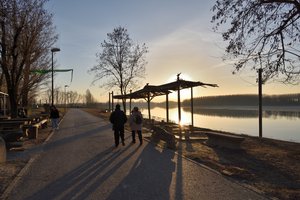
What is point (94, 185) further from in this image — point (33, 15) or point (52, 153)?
point (33, 15)

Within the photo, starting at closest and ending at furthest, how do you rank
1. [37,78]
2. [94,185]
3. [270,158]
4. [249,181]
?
[94,185] → [249,181] → [270,158] → [37,78]

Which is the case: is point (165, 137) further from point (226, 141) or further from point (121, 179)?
point (121, 179)

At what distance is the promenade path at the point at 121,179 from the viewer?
7.51 metres

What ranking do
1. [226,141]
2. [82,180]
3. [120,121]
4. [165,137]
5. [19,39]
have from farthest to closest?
[19,39]
[120,121]
[165,137]
[226,141]
[82,180]

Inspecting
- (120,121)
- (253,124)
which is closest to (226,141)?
(120,121)

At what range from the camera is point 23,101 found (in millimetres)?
38500

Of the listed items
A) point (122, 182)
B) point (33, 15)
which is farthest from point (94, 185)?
point (33, 15)

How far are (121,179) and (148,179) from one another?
596 millimetres

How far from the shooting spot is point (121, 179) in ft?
29.4

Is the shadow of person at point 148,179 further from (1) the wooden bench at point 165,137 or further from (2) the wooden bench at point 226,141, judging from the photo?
(2) the wooden bench at point 226,141

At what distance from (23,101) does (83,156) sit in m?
27.4

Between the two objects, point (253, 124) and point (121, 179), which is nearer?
point (121, 179)

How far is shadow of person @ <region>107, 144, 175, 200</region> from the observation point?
7508 mm

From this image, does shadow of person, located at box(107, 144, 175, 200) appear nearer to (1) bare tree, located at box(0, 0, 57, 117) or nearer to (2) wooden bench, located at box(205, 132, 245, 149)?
(2) wooden bench, located at box(205, 132, 245, 149)
